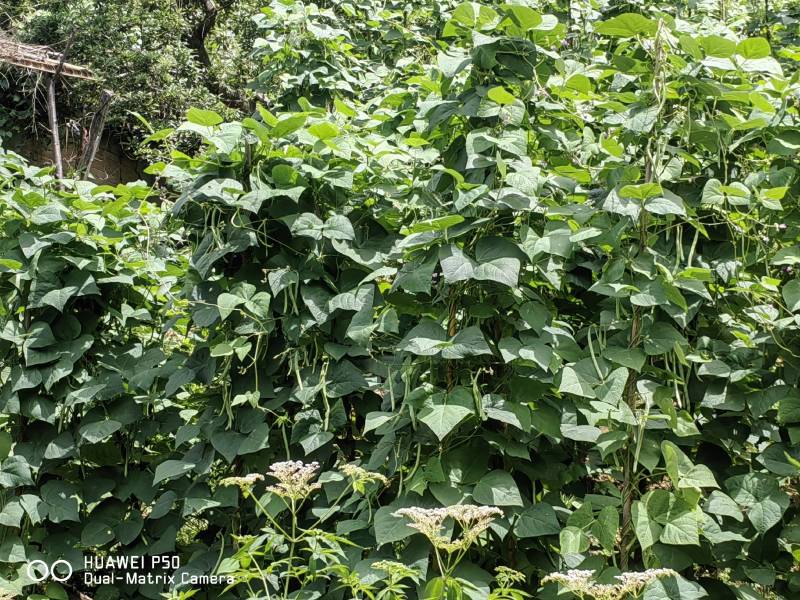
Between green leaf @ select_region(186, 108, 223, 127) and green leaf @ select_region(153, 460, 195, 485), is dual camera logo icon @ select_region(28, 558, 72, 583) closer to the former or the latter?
green leaf @ select_region(153, 460, 195, 485)

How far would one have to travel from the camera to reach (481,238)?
5.98ft

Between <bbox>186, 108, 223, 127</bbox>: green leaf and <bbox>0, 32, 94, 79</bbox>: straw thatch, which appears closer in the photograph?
<bbox>186, 108, 223, 127</bbox>: green leaf

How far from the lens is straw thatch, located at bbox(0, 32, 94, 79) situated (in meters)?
7.24

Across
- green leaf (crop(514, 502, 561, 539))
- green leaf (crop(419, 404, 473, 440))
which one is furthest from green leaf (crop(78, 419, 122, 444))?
green leaf (crop(514, 502, 561, 539))

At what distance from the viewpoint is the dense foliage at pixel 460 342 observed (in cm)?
171

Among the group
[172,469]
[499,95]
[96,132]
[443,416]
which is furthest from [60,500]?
[96,132]

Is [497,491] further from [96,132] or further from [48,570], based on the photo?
[96,132]

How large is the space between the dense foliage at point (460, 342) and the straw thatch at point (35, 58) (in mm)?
5432

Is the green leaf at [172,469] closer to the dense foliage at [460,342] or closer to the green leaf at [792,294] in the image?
the dense foliage at [460,342]

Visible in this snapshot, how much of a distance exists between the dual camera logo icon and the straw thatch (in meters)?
5.85

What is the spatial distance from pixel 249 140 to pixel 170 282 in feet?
2.02

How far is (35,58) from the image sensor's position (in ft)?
24.2

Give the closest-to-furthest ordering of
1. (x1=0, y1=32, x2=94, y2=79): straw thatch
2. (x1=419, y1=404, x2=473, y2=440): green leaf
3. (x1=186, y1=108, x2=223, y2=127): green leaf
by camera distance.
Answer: (x1=419, y1=404, x2=473, y2=440): green leaf → (x1=186, y1=108, x2=223, y2=127): green leaf → (x1=0, y1=32, x2=94, y2=79): straw thatch

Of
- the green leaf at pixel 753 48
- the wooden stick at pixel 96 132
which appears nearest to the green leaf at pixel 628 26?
the green leaf at pixel 753 48
